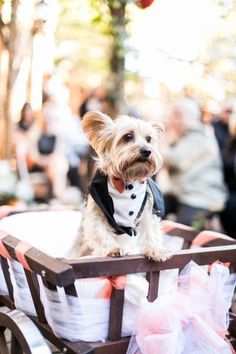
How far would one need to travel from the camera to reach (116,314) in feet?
7.33

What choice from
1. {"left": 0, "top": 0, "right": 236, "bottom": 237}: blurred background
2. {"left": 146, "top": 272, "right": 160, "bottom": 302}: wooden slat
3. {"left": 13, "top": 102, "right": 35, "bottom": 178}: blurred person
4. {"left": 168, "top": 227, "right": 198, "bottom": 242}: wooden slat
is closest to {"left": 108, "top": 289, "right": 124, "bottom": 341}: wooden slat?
{"left": 146, "top": 272, "right": 160, "bottom": 302}: wooden slat

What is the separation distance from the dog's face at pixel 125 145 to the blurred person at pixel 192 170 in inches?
90.9

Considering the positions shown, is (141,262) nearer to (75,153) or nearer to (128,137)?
(128,137)

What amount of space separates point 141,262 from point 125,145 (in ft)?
2.11

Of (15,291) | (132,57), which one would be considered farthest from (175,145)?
(15,291)

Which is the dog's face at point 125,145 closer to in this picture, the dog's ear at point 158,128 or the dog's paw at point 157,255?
the dog's ear at point 158,128

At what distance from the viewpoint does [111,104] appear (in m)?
7.56

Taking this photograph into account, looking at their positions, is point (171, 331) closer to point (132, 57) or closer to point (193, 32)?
point (132, 57)

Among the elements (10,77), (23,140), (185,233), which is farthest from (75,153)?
(185,233)

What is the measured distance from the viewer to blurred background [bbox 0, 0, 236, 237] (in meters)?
4.39

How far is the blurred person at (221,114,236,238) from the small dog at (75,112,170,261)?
88.5 inches

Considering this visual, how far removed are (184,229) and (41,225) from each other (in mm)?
791

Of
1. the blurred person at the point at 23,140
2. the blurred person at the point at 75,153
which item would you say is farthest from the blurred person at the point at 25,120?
the blurred person at the point at 75,153

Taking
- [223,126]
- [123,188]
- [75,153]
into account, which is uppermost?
[123,188]
